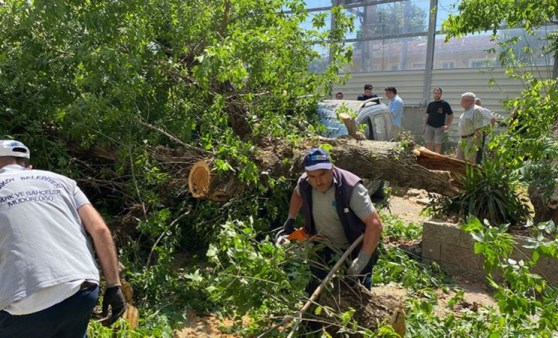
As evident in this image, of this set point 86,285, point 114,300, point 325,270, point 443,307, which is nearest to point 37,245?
point 86,285

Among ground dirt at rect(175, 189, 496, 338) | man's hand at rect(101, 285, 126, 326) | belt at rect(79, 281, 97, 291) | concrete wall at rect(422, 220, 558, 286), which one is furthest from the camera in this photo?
concrete wall at rect(422, 220, 558, 286)

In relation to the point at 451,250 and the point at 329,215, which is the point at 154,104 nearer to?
the point at 329,215

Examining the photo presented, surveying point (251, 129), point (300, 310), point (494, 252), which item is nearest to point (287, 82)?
point (251, 129)

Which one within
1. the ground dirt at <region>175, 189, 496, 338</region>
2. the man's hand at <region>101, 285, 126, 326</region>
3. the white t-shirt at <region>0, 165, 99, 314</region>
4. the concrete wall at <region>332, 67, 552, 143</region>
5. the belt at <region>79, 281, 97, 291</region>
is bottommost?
the ground dirt at <region>175, 189, 496, 338</region>

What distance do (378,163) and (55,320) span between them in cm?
425

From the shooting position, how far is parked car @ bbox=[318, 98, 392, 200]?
7.71 meters

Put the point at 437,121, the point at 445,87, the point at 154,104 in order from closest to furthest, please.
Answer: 1. the point at 154,104
2. the point at 437,121
3. the point at 445,87

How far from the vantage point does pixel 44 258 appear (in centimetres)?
257

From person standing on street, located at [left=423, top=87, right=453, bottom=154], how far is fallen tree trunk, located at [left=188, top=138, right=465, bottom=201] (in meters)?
4.79

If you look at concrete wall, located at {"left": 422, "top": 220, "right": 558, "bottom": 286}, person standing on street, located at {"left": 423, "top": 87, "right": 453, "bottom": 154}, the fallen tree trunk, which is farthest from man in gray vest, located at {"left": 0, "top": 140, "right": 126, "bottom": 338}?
person standing on street, located at {"left": 423, "top": 87, "right": 453, "bottom": 154}

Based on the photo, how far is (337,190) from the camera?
3.94m

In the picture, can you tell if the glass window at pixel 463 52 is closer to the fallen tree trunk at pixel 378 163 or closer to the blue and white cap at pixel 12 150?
the fallen tree trunk at pixel 378 163

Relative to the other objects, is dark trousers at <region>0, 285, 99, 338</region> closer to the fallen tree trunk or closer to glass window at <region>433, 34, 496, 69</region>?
the fallen tree trunk

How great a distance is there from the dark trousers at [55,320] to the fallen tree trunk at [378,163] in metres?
2.55
